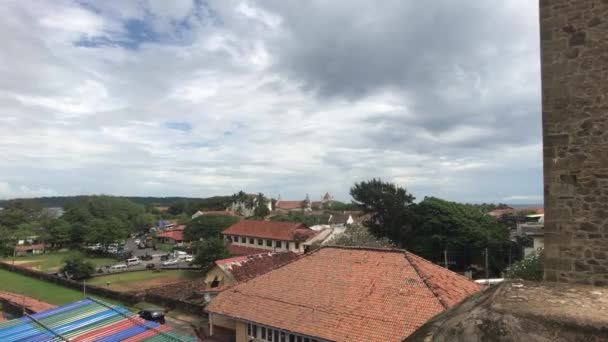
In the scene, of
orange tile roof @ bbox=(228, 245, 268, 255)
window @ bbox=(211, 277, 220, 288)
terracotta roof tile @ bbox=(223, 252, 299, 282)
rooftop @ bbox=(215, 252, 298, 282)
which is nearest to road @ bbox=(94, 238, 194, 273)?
orange tile roof @ bbox=(228, 245, 268, 255)

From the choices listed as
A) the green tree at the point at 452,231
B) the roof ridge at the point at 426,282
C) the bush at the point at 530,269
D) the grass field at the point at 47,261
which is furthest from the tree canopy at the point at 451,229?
the grass field at the point at 47,261

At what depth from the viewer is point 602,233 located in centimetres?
493

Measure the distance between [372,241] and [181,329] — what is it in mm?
16631

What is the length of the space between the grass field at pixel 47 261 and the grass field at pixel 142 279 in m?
9.94

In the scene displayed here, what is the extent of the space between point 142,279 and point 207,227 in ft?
51.7

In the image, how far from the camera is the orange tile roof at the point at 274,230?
4000 centimetres

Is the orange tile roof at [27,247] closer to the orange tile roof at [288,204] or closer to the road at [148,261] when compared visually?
the road at [148,261]

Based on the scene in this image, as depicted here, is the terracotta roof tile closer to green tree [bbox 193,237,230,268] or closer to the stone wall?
green tree [bbox 193,237,230,268]

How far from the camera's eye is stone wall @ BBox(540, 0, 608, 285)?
496 cm

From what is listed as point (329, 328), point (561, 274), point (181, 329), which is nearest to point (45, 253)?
point (181, 329)

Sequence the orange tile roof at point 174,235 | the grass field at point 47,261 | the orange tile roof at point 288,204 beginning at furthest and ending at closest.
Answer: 1. the orange tile roof at point 288,204
2. the orange tile roof at point 174,235
3. the grass field at point 47,261

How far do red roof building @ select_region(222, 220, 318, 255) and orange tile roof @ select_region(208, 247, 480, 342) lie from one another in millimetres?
21462

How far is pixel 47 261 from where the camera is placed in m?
50.0

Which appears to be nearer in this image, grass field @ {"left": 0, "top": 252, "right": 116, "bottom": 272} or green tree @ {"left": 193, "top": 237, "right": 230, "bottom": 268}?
green tree @ {"left": 193, "top": 237, "right": 230, "bottom": 268}
